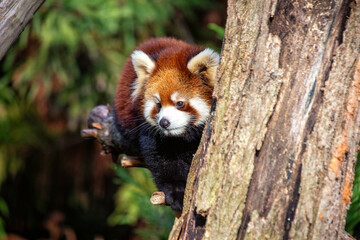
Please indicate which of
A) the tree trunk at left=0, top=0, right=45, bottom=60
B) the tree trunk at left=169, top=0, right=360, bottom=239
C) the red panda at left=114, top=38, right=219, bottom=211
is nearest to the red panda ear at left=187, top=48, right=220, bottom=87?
the red panda at left=114, top=38, right=219, bottom=211

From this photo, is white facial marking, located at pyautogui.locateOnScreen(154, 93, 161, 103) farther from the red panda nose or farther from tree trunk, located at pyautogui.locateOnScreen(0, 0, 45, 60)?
tree trunk, located at pyautogui.locateOnScreen(0, 0, 45, 60)

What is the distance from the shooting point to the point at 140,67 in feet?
7.62

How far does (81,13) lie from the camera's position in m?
4.27

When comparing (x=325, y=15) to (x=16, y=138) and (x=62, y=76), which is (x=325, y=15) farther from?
(x=16, y=138)

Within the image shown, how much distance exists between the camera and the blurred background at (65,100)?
4.19 meters

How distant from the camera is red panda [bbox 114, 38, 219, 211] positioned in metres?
2.13

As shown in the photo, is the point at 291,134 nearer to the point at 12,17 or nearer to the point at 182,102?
the point at 182,102

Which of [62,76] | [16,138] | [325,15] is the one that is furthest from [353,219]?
[16,138]

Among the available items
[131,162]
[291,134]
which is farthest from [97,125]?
[291,134]

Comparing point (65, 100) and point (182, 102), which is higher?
point (182, 102)

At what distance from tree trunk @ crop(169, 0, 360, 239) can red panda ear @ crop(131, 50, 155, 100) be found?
89cm

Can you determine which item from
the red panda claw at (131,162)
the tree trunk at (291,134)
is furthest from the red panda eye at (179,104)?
the tree trunk at (291,134)

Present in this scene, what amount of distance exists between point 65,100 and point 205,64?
2685 millimetres

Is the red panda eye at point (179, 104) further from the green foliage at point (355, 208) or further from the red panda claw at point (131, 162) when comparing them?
the green foliage at point (355, 208)
